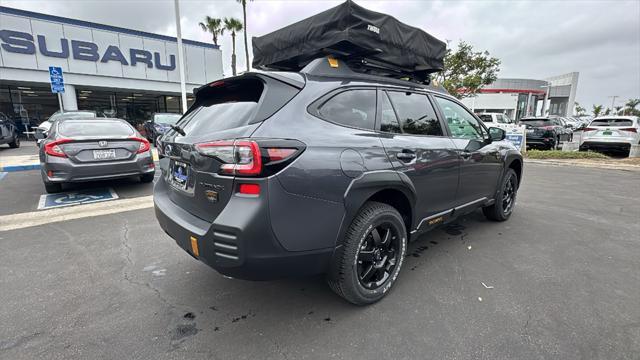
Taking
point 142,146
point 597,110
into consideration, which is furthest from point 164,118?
point 597,110

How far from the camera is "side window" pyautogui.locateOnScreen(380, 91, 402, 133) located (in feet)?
8.35

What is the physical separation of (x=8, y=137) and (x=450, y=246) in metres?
16.4

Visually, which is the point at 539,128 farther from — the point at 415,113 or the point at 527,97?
the point at 527,97

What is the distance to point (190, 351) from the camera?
197 centimetres

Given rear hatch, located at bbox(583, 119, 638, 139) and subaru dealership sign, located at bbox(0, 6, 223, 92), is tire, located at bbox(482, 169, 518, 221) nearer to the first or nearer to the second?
rear hatch, located at bbox(583, 119, 638, 139)

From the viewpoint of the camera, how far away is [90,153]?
509cm

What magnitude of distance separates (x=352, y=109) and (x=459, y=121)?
66.9 inches

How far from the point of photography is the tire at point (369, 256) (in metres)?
2.20

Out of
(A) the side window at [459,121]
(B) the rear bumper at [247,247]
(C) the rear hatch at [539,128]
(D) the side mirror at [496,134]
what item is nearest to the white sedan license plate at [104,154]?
(B) the rear bumper at [247,247]

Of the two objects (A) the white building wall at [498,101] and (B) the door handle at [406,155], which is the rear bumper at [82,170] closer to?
(B) the door handle at [406,155]

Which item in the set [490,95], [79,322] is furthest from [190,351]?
[490,95]

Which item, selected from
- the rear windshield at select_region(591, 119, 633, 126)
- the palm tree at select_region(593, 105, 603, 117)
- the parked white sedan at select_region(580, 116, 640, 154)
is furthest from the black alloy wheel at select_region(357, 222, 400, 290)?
the palm tree at select_region(593, 105, 603, 117)

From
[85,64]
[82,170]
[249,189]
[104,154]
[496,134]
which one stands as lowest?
[82,170]

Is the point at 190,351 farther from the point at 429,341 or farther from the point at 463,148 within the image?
the point at 463,148
